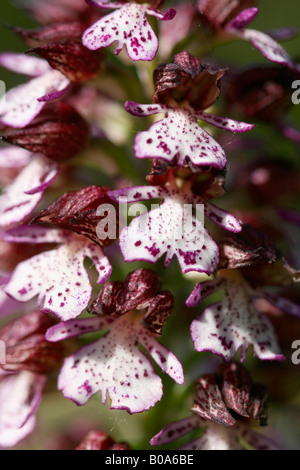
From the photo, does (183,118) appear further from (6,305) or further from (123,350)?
(6,305)

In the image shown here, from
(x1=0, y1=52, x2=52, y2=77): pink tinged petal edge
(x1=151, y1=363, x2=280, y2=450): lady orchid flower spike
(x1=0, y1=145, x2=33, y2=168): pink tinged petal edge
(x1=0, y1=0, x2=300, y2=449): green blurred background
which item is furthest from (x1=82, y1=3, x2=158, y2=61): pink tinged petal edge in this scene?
(x1=151, y1=363, x2=280, y2=450): lady orchid flower spike

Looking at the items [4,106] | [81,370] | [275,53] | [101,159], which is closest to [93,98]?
[101,159]

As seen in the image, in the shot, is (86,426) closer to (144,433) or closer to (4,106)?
(144,433)

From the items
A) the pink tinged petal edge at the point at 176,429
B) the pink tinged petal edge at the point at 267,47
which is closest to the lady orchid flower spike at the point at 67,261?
the pink tinged petal edge at the point at 176,429

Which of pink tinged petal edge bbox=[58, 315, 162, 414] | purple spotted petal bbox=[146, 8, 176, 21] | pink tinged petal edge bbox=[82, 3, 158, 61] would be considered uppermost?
purple spotted petal bbox=[146, 8, 176, 21]

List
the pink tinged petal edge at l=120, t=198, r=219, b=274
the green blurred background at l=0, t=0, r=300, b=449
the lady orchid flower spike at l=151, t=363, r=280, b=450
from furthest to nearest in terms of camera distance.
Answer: the green blurred background at l=0, t=0, r=300, b=449
the lady orchid flower spike at l=151, t=363, r=280, b=450
the pink tinged petal edge at l=120, t=198, r=219, b=274

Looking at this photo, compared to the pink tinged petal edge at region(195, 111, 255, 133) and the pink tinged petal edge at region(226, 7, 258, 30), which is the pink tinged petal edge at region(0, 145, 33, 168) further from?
the pink tinged petal edge at region(226, 7, 258, 30)
